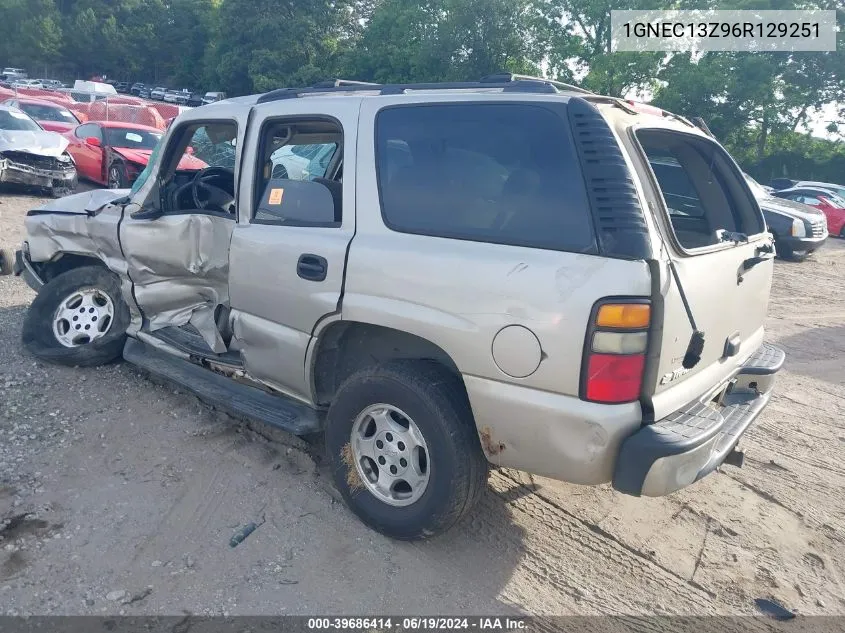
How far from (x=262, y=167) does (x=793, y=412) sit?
14.4 feet

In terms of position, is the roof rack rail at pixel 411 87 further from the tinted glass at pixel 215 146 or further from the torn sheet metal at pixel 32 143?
the torn sheet metal at pixel 32 143

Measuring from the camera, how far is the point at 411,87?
11.7 ft

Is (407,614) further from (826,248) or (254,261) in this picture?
(826,248)

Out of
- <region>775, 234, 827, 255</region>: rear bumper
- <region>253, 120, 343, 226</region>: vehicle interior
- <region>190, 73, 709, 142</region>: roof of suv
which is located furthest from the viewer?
<region>775, 234, 827, 255</region>: rear bumper

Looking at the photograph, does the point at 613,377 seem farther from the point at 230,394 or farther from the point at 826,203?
the point at 826,203

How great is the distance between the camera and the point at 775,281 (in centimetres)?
1161

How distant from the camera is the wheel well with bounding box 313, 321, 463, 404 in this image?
130 inches

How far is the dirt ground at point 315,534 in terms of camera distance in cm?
303

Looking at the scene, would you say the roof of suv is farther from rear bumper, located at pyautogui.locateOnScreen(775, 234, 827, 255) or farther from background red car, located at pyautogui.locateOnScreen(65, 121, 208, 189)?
rear bumper, located at pyautogui.locateOnScreen(775, 234, 827, 255)

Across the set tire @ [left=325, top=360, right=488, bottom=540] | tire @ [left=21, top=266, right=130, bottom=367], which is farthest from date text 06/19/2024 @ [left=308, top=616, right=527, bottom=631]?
tire @ [left=21, top=266, right=130, bottom=367]

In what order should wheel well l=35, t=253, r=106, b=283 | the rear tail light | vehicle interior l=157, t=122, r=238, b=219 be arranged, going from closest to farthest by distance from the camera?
the rear tail light < vehicle interior l=157, t=122, r=238, b=219 < wheel well l=35, t=253, r=106, b=283

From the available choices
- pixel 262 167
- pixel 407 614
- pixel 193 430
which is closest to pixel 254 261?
pixel 262 167

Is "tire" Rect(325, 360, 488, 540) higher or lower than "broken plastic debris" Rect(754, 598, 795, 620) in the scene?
higher

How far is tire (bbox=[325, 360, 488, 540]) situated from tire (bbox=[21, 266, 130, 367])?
2.45 meters
